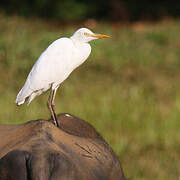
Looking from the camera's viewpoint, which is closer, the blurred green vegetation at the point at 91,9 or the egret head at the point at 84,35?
the egret head at the point at 84,35

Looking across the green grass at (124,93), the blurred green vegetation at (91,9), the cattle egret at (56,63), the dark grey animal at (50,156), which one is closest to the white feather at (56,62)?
the cattle egret at (56,63)

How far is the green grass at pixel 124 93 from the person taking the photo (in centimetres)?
683

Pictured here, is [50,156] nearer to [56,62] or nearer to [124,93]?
[56,62]

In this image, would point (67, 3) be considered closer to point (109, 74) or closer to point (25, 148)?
point (109, 74)

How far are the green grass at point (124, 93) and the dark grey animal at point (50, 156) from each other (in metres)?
3.12

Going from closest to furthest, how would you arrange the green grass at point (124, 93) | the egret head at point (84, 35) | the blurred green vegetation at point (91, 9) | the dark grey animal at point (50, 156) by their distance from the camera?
the dark grey animal at point (50, 156) → the egret head at point (84, 35) → the green grass at point (124, 93) → the blurred green vegetation at point (91, 9)

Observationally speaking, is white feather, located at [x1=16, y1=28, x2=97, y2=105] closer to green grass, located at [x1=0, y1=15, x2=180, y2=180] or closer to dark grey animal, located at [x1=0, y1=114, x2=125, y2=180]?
dark grey animal, located at [x1=0, y1=114, x2=125, y2=180]

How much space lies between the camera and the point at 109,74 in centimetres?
1067

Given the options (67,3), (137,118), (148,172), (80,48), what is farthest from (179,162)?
(67,3)

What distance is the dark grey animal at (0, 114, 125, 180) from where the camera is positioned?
102 inches

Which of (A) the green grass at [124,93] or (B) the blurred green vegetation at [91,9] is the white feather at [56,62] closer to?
(A) the green grass at [124,93]

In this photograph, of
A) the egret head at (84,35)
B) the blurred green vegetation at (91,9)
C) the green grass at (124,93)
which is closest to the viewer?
the egret head at (84,35)

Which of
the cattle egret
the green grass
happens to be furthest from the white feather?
the green grass

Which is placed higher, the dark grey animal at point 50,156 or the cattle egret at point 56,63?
the cattle egret at point 56,63
